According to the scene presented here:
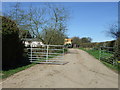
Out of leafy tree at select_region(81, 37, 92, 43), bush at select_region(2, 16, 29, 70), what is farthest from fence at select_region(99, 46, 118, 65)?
leafy tree at select_region(81, 37, 92, 43)

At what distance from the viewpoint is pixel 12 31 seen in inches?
322

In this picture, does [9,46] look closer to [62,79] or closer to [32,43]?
[62,79]

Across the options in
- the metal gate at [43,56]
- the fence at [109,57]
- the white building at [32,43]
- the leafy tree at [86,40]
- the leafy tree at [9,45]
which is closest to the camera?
the leafy tree at [9,45]

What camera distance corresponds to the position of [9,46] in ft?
27.1

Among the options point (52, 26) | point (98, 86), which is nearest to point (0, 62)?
point (98, 86)

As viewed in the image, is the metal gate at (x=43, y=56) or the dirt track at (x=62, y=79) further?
the metal gate at (x=43, y=56)

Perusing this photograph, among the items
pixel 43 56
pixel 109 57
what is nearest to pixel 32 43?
pixel 43 56

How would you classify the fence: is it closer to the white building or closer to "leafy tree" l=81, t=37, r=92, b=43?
the white building

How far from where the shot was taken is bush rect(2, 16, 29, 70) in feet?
25.3

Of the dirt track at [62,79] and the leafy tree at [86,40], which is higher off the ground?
the leafy tree at [86,40]

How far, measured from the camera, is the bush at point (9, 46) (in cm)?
771

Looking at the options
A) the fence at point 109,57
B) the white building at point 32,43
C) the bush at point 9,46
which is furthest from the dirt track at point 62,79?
the white building at point 32,43

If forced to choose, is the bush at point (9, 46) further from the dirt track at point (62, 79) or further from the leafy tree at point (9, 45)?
the dirt track at point (62, 79)

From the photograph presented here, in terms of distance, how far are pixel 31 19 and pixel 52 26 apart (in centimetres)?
394
